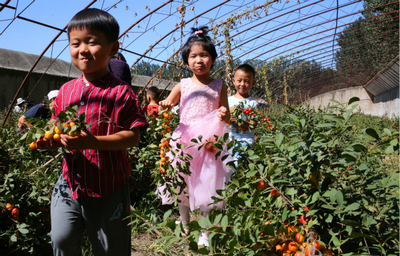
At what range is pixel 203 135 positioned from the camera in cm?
237

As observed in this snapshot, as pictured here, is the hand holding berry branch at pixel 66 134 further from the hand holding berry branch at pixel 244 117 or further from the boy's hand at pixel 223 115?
the hand holding berry branch at pixel 244 117

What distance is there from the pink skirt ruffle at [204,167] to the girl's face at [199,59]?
0.36 m

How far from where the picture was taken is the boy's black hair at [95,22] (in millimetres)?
1399

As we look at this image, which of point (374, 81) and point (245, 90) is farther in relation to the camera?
point (374, 81)

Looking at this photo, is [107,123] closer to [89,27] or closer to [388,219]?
[89,27]

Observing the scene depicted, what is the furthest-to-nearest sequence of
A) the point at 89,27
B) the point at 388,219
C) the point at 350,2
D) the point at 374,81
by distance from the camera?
the point at 374,81 < the point at 350,2 < the point at 89,27 < the point at 388,219

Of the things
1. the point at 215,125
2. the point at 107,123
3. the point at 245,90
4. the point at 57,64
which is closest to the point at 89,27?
the point at 107,123

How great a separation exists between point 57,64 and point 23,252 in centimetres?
1159

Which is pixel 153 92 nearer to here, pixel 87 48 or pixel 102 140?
pixel 87 48

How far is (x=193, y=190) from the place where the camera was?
2.39m

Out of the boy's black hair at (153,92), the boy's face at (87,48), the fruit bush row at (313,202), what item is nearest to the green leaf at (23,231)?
the fruit bush row at (313,202)

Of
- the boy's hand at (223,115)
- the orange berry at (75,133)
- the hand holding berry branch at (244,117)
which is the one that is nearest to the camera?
the orange berry at (75,133)

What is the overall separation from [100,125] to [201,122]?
1.09 m

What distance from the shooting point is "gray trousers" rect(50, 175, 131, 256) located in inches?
55.3
